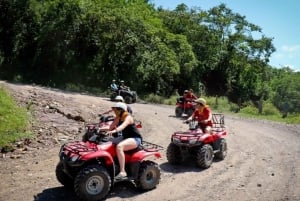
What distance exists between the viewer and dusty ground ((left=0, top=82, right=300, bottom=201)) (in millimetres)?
8922

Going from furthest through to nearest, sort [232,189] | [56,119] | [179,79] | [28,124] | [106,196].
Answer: [179,79] < [56,119] < [28,124] < [232,189] < [106,196]

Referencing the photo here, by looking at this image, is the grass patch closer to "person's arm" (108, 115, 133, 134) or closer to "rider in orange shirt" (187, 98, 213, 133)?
"person's arm" (108, 115, 133, 134)

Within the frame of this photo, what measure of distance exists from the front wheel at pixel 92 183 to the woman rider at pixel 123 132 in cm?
50

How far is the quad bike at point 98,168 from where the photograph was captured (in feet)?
26.3

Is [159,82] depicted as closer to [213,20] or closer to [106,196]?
[213,20]

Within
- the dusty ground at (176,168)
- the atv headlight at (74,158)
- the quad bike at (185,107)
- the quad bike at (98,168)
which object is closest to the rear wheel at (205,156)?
the dusty ground at (176,168)

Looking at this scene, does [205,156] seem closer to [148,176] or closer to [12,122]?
[148,176]

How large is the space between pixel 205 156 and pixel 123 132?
9.73ft

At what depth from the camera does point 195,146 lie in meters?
11.1

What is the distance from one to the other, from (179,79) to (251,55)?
30.4ft

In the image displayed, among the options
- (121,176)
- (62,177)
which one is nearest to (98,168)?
(121,176)

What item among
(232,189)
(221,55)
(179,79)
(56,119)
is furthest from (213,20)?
(232,189)

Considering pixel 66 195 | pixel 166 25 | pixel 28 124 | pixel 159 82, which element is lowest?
pixel 66 195

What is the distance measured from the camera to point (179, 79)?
38000mm
